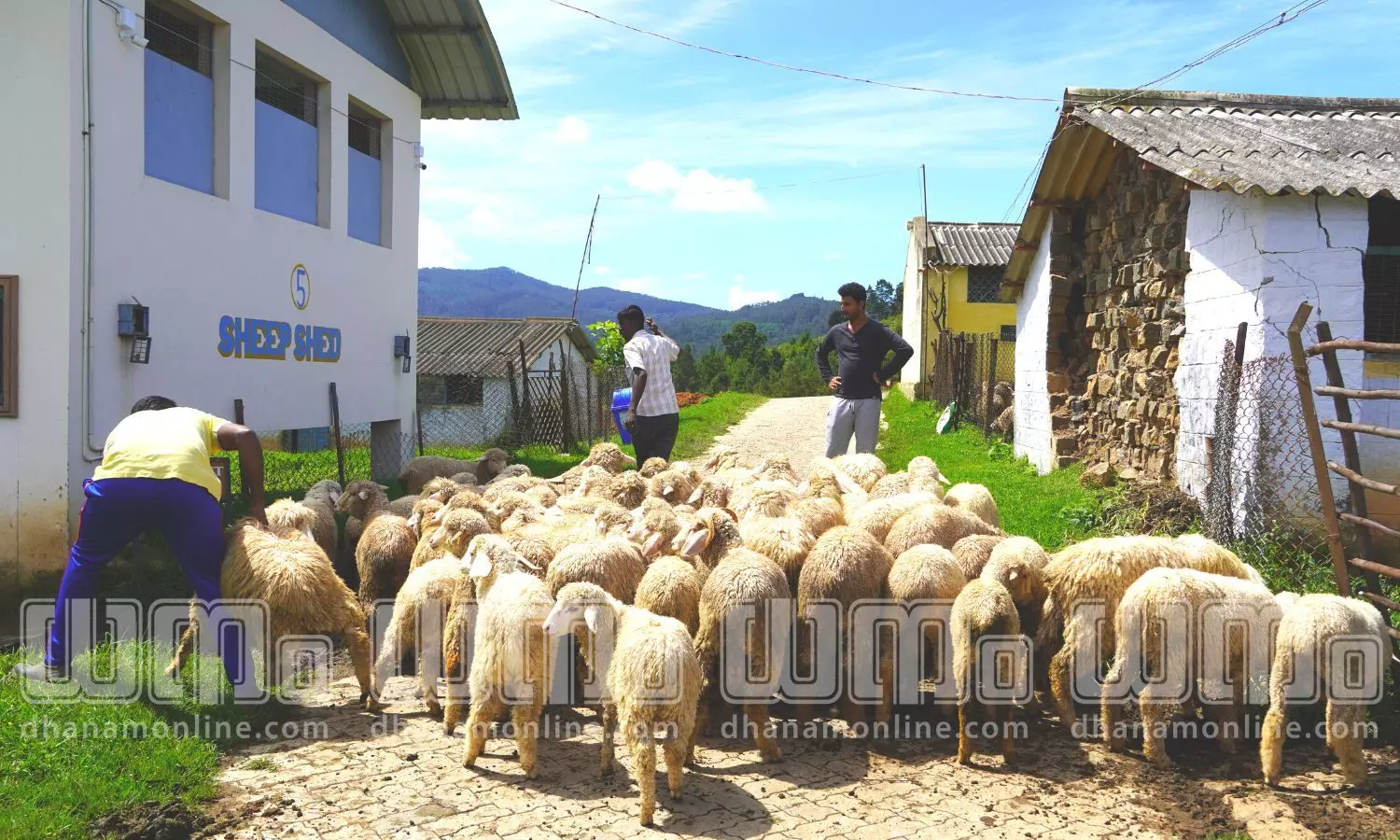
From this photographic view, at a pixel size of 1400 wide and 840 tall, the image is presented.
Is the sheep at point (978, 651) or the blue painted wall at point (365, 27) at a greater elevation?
the blue painted wall at point (365, 27)

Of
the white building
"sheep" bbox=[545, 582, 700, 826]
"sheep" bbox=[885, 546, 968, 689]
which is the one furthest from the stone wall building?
the white building

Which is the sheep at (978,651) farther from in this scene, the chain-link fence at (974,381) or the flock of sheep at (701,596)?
the chain-link fence at (974,381)

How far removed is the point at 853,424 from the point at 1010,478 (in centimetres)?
371

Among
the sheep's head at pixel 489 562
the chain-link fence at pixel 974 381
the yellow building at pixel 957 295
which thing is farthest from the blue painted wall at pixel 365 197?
the yellow building at pixel 957 295

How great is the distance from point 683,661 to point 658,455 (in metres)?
5.61

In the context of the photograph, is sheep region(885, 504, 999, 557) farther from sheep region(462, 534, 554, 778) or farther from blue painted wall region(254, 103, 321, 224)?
blue painted wall region(254, 103, 321, 224)

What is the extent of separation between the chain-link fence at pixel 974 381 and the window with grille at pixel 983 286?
191 inches

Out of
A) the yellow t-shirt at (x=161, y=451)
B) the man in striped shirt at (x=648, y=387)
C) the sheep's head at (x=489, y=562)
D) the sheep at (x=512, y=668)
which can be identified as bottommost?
the sheep at (x=512, y=668)

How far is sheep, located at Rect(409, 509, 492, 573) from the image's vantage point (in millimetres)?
6586

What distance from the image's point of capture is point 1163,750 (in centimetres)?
487

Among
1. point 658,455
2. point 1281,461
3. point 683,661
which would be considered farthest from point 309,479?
point 1281,461

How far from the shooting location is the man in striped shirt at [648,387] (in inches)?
368

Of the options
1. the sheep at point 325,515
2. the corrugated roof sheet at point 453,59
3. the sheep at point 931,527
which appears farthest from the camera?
the corrugated roof sheet at point 453,59

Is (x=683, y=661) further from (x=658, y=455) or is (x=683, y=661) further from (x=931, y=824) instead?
(x=658, y=455)
